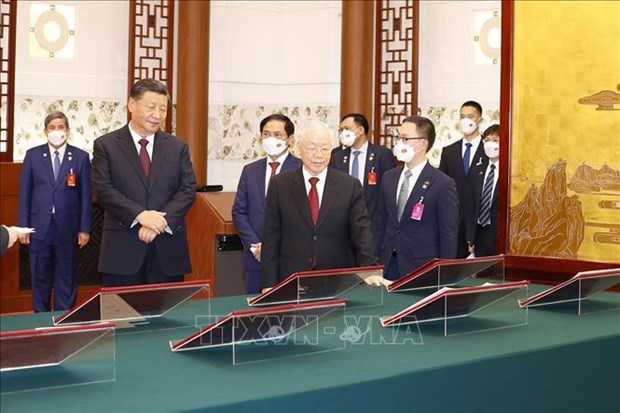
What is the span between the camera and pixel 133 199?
485cm

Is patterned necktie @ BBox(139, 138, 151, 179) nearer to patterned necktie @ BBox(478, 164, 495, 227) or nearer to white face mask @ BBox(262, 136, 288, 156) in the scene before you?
white face mask @ BBox(262, 136, 288, 156)

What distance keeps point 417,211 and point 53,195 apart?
2.88 meters

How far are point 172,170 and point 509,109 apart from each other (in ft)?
5.80

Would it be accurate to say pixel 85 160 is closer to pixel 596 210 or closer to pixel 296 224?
pixel 296 224

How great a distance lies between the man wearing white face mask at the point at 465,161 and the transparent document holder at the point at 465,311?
316 cm

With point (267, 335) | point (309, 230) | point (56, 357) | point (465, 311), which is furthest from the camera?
point (309, 230)

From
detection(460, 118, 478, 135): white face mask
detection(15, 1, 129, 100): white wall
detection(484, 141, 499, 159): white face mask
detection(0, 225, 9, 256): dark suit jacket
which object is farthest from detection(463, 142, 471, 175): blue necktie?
detection(0, 225, 9, 256): dark suit jacket

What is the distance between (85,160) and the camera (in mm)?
6879

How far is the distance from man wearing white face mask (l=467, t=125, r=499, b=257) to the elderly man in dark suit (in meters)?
2.26

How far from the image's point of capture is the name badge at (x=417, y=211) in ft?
16.8

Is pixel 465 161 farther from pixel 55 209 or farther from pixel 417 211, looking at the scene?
pixel 55 209

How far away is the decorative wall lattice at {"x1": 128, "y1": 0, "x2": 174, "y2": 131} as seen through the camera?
8.46 m

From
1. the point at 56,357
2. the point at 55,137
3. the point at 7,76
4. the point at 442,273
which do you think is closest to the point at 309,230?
the point at 442,273

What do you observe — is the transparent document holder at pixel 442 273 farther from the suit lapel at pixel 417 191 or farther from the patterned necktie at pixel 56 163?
the patterned necktie at pixel 56 163
